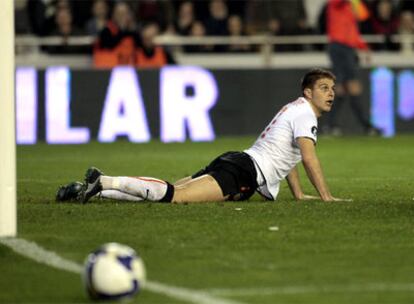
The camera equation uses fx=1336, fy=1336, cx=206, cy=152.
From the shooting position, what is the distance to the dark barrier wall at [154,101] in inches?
823

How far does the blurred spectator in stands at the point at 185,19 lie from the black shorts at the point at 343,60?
9.12ft

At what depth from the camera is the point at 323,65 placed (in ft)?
75.7

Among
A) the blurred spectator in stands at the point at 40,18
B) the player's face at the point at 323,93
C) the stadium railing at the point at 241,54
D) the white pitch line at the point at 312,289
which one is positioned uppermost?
the player's face at the point at 323,93

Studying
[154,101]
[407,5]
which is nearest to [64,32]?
[154,101]

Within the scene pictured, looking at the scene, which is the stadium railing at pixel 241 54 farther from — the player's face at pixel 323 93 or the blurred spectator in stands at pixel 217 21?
the player's face at pixel 323 93

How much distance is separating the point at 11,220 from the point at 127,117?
40.2 feet

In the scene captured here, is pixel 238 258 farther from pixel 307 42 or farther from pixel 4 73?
pixel 307 42

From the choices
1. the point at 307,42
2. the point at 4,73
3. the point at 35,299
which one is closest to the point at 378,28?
the point at 307,42

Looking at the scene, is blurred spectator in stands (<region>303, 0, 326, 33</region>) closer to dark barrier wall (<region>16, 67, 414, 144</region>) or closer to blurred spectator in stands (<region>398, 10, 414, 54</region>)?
blurred spectator in stands (<region>398, 10, 414, 54</region>)

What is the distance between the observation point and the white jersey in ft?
36.6

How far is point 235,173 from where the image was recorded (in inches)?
436

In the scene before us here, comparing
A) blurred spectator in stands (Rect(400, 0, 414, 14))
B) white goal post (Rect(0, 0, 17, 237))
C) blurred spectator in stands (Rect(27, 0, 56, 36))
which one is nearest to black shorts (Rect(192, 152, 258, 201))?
white goal post (Rect(0, 0, 17, 237))

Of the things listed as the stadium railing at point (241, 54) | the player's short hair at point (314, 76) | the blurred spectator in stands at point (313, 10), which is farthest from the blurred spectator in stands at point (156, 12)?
the player's short hair at point (314, 76)

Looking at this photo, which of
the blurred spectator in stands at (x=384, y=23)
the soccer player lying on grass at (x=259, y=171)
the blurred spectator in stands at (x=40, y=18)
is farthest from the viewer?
the blurred spectator in stands at (x=384, y=23)
